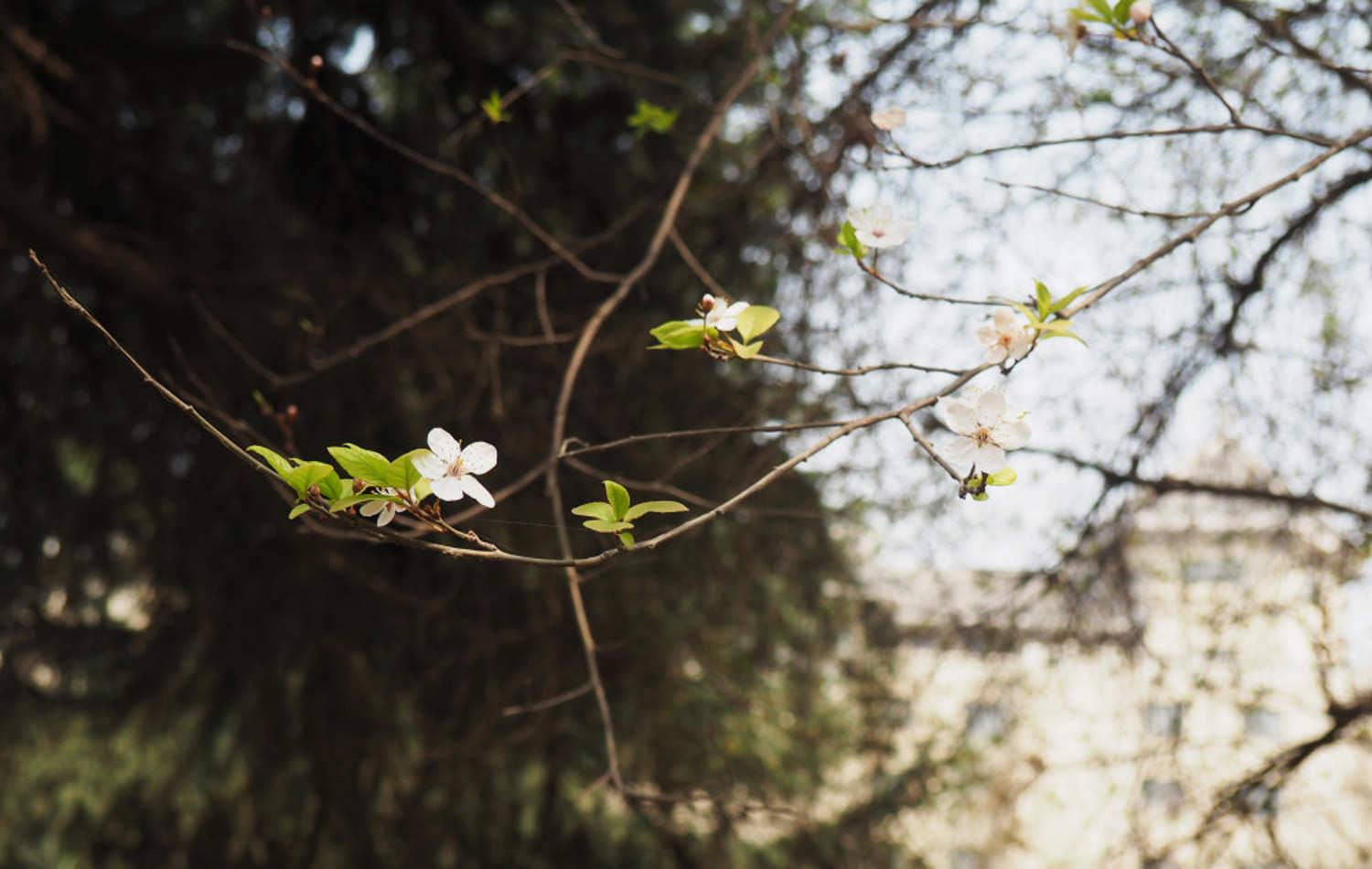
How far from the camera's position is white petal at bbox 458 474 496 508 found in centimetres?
84

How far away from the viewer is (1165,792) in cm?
309

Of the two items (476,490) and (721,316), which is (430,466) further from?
(721,316)

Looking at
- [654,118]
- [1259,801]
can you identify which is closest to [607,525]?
[654,118]

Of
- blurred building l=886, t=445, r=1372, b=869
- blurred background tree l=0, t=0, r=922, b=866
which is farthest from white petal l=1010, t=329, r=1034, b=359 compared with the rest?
blurred building l=886, t=445, r=1372, b=869

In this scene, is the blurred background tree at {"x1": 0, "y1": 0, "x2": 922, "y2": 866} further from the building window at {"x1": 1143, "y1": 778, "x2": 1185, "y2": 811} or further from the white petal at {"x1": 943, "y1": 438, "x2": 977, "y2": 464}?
the white petal at {"x1": 943, "y1": 438, "x2": 977, "y2": 464}

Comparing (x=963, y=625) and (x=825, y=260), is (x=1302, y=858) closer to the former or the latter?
(x=963, y=625)

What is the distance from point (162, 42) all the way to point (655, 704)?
231cm

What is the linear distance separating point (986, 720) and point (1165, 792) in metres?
0.51

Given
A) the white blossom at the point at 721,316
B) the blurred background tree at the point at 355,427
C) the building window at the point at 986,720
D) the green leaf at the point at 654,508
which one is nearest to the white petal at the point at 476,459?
the green leaf at the point at 654,508

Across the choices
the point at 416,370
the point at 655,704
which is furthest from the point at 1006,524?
the point at 416,370

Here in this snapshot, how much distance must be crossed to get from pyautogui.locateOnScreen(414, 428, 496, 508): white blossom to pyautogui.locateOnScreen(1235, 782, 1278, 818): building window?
2.25m

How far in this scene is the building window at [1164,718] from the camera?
2941 mm

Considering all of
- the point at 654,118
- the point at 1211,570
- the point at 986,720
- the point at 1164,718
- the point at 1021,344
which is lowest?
the point at 1021,344

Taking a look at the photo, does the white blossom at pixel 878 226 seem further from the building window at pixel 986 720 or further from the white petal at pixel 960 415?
the building window at pixel 986 720
